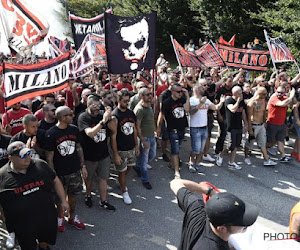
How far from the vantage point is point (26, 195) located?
11.0ft

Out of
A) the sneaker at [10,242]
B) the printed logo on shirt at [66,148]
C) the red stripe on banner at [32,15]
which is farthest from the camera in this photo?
the red stripe on banner at [32,15]

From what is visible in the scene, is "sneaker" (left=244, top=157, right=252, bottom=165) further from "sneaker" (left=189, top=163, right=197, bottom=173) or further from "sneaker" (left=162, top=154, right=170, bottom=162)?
"sneaker" (left=162, top=154, right=170, bottom=162)

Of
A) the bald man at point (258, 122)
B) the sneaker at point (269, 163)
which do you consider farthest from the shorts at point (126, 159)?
the sneaker at point (269, 163)

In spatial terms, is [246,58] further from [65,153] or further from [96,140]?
[65,153]

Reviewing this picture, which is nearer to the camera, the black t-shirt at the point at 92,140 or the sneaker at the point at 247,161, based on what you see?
the black t-shirt at the point at 92,140

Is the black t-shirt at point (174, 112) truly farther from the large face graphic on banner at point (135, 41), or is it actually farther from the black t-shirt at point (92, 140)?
the black t-shirt at point (92, 140)

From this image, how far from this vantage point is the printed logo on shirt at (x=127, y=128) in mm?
5207

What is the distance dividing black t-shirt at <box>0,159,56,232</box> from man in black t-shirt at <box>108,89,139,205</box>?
1.71m

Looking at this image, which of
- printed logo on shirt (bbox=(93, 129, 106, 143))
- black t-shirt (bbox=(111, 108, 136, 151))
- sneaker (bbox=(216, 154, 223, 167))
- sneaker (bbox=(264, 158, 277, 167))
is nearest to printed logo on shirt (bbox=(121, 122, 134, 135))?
black t-shirt (bbox=(111, 108, 136, 151))

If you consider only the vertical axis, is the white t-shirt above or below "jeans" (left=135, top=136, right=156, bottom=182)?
above

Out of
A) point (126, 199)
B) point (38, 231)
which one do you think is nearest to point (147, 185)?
point (126, 199)

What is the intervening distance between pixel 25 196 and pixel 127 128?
2.24m

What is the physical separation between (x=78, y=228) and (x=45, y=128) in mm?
1587

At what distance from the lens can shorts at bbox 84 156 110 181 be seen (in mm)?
4871
